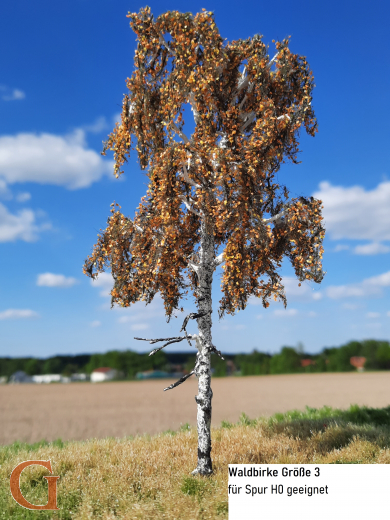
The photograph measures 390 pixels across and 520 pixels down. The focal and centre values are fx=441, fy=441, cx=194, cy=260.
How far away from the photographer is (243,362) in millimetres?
79875

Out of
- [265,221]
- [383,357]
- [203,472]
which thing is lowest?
[203,472]

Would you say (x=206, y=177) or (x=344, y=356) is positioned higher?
(x=206, y=177)

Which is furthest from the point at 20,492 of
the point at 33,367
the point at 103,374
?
the point at 33,367

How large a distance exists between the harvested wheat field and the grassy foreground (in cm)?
456

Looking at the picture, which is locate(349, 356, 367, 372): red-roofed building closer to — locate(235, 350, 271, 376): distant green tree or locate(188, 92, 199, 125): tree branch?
locate(235, 350, 271, 376): distant green tree

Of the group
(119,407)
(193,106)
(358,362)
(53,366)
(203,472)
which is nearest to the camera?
(203,472)

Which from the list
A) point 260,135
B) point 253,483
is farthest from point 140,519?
point 260,135

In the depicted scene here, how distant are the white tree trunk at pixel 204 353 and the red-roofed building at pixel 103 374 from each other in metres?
60.7

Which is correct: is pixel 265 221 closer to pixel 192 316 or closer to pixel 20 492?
pixel 192 316

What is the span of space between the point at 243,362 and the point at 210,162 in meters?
72.1

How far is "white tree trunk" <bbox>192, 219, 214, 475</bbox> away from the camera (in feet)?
37.4

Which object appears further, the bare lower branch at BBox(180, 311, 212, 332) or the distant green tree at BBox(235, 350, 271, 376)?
the distant green tree at BBox(235, 350, 271, 376)

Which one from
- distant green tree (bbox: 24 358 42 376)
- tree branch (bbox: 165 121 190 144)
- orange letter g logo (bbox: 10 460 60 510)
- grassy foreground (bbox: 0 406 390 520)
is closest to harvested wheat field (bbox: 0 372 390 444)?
grassy foreground (bbox: 0 406 390 520)

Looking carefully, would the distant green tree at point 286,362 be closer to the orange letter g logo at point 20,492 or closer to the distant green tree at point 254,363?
the distant green tree at point 254,363
